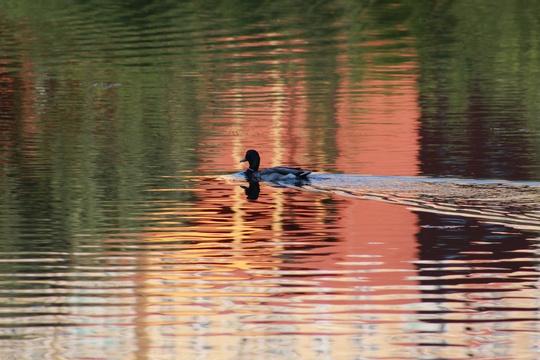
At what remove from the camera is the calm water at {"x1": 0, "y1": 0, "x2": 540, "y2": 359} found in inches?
449

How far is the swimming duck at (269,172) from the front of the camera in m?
18.0

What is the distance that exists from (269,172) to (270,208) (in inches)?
71.6

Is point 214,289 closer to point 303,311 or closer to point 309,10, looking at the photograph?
point 303,311

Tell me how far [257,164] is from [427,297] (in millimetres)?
7537

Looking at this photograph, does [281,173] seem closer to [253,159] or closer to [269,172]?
[269,172]

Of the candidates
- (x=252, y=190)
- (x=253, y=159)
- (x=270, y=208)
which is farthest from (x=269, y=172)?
(x=270, y=208)

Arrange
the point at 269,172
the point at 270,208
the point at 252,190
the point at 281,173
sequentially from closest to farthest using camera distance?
1. the point at 270,208
2. the point at 281,173
3. the point at 252,190
4. the point at 269,172

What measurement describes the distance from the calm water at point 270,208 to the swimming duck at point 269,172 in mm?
185

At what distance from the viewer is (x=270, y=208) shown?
55.9 feet

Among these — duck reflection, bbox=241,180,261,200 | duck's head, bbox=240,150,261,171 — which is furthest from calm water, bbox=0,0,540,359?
duck's head, bbox=240,150,261,171

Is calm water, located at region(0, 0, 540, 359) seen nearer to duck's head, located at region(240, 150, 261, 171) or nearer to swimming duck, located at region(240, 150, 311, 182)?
swimming duck, located at region(240, 150, 311, 182)

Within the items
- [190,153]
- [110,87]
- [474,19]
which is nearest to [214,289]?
[190,153]

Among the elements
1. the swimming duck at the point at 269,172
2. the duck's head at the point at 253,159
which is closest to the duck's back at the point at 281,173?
the swimming duck at the point at 269,172

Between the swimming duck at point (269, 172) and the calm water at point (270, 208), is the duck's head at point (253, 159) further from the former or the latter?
the calm water at point (270, 208)
